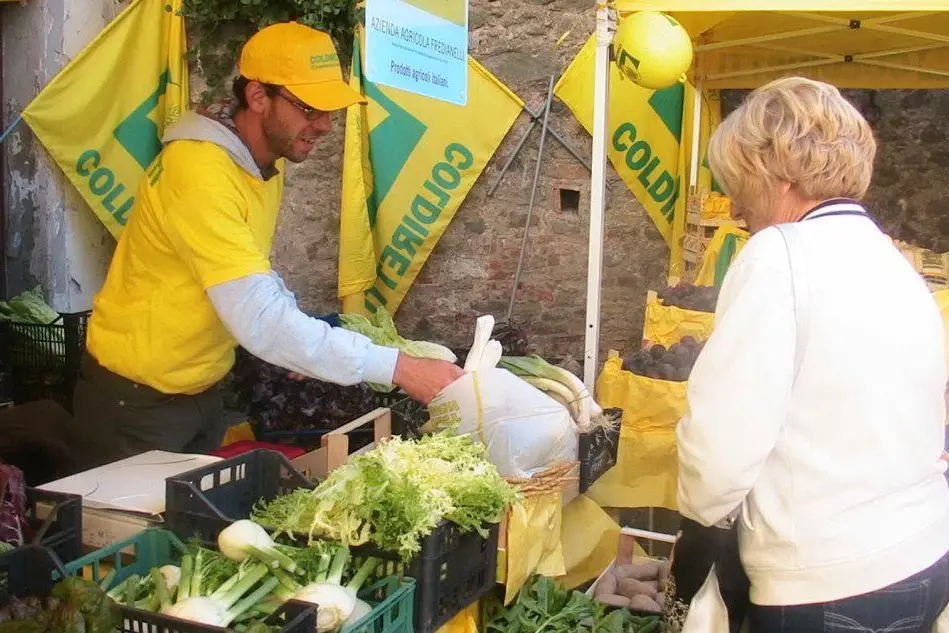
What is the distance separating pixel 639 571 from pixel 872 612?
1.71m

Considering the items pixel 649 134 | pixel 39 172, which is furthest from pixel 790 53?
pixel 39 172

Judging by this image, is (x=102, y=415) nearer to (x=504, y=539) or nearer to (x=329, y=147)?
(x=504, y=539)

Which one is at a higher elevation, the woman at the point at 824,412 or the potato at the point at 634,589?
the woman at the point at 824,412

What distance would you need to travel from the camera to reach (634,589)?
11.1 ft

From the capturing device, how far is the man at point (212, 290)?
2.79 meters

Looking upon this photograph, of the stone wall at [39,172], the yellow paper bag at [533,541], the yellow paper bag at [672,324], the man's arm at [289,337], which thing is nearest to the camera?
the man's arm at [289,337]

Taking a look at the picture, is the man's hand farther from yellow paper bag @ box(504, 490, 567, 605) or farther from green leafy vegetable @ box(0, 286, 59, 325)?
green leafy vegetable @ box(0, 286, 59, 325)

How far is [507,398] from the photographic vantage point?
305 cm

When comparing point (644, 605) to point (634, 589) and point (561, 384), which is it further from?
point (561, 384)

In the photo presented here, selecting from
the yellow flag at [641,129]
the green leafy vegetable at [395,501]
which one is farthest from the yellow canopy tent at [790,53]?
the green leafy vegetable at [395,501]

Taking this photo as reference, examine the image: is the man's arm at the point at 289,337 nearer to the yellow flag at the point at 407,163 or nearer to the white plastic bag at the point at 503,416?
the white plastic bag at the point at 503,416

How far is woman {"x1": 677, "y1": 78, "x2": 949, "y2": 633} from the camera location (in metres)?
1.84

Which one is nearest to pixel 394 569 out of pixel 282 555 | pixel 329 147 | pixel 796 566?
pixel 282 555

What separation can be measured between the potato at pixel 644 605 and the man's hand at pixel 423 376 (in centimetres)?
100
